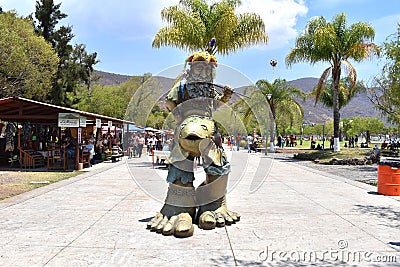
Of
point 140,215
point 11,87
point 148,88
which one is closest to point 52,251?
point 140,215

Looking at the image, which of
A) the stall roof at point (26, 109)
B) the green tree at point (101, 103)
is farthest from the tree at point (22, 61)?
the green tree at point (101, 103)

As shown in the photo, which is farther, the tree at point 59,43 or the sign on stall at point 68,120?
the tree at point 59,43

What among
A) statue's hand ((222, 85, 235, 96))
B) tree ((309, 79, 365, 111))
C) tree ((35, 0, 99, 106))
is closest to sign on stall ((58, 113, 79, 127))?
statue's hand ((222, 85, 235, 96))

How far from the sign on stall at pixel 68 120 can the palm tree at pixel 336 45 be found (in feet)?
46.6

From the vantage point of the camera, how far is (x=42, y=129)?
20797mm

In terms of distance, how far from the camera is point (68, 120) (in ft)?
46.6

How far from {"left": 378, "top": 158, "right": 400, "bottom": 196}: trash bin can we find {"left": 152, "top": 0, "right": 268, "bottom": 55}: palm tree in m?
9.02

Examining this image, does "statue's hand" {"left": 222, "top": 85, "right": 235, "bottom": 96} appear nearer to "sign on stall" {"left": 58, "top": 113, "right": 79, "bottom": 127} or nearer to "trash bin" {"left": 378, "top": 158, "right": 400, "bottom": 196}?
"trash bin" {"left": 378, "top": 158, "right": 400, "bottom": 196}

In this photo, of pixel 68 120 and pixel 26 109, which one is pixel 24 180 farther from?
Result: pixel 26 109

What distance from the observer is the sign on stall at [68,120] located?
14195mm

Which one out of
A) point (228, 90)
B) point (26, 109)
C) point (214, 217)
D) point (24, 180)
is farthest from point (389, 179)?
point (26, 109)

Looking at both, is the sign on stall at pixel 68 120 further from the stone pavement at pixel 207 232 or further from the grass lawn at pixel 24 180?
the stone pavement at pixel 207 232

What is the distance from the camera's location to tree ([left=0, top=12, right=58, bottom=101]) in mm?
23517

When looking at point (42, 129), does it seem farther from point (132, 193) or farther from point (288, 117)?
point (288, 117)
